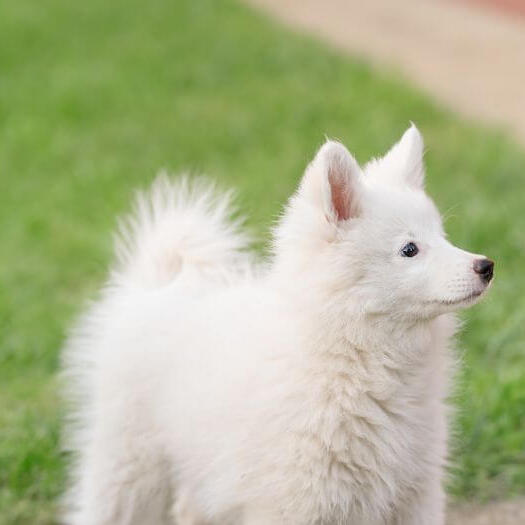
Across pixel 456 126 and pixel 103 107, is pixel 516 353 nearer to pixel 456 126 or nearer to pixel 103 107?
pixel 456 126

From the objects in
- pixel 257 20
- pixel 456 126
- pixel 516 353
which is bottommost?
pixel 516 353

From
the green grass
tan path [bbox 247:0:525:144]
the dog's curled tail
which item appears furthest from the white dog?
tan path [bbox 247:0:525:144]

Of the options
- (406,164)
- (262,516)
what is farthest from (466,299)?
(262,516)

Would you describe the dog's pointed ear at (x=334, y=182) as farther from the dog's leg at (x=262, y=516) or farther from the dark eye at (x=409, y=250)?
the dog's leg at (x=262, y=516)

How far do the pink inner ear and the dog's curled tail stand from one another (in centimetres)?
82

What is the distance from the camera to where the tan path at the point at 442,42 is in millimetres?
9531

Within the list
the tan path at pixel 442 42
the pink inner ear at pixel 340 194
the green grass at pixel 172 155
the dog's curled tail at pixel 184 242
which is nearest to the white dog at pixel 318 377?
the pink inner ear at pixel 340 194

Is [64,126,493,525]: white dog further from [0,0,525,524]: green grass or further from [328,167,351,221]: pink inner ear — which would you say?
[0,0,525,524]: green grass

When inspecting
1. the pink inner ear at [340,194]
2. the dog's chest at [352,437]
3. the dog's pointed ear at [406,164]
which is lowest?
the dog's chest at [352,437]

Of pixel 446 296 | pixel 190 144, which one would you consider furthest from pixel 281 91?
pixel 446 296

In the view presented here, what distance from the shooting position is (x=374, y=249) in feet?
10.0

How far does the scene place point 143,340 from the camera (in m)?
3.61

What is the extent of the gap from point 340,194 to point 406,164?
1.08 feet

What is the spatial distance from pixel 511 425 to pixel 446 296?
1690mm
